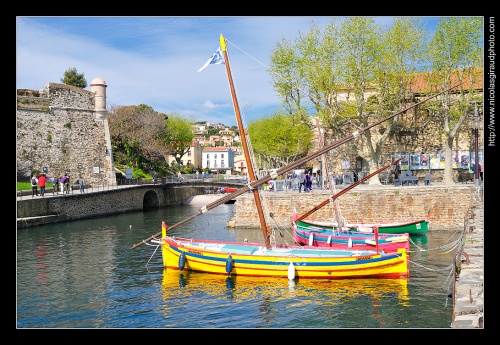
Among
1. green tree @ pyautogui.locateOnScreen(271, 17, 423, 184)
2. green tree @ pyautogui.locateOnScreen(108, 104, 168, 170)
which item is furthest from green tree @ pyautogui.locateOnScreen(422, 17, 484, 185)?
green tree @ pyautogui.locateOnScreen(108, 104, 168, 170)

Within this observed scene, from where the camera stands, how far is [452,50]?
3092 cm

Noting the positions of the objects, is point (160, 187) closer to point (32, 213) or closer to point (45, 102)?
point (45, 102)

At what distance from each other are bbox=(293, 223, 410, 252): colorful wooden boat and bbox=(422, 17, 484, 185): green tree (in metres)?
10.4

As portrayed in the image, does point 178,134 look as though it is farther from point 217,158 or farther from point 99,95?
point 217,158

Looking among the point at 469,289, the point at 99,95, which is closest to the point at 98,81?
the point at 99,95

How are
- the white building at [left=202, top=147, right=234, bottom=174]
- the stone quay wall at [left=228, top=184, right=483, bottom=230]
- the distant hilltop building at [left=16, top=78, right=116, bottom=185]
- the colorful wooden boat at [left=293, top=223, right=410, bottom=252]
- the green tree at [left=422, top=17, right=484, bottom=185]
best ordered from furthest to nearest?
the white building at [left=202, top=147, right=234, bottom=174], the distant hilltop building at [left=16, top=78, right=116, bottom=185], the green tree at [left=422, top=17, right=484, bottom=185], the stone quay wall at [left=228, top=184, right=483, bottom=230], the colorful wooden boat at [left=293, top=223, right=410, bottom=252]

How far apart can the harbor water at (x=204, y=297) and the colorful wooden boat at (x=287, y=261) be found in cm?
26

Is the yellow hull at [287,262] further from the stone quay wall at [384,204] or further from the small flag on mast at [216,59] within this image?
the stone quay wall at [384,204]

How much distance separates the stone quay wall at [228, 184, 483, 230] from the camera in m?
29.1

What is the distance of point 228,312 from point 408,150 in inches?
1059

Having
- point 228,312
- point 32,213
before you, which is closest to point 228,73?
point 228,312

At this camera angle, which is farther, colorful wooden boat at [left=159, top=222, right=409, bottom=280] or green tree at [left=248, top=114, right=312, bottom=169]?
green tree at [left=248, top=114, right=312, bottom=169]

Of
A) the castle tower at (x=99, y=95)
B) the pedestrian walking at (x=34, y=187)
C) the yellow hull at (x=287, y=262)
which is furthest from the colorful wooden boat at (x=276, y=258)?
the castle tower at (x=99, y=95)

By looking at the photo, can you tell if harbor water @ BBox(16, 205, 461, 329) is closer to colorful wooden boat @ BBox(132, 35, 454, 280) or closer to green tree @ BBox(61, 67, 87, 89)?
colorful wooden boat @ BBox(132, 35, 454, 280)
